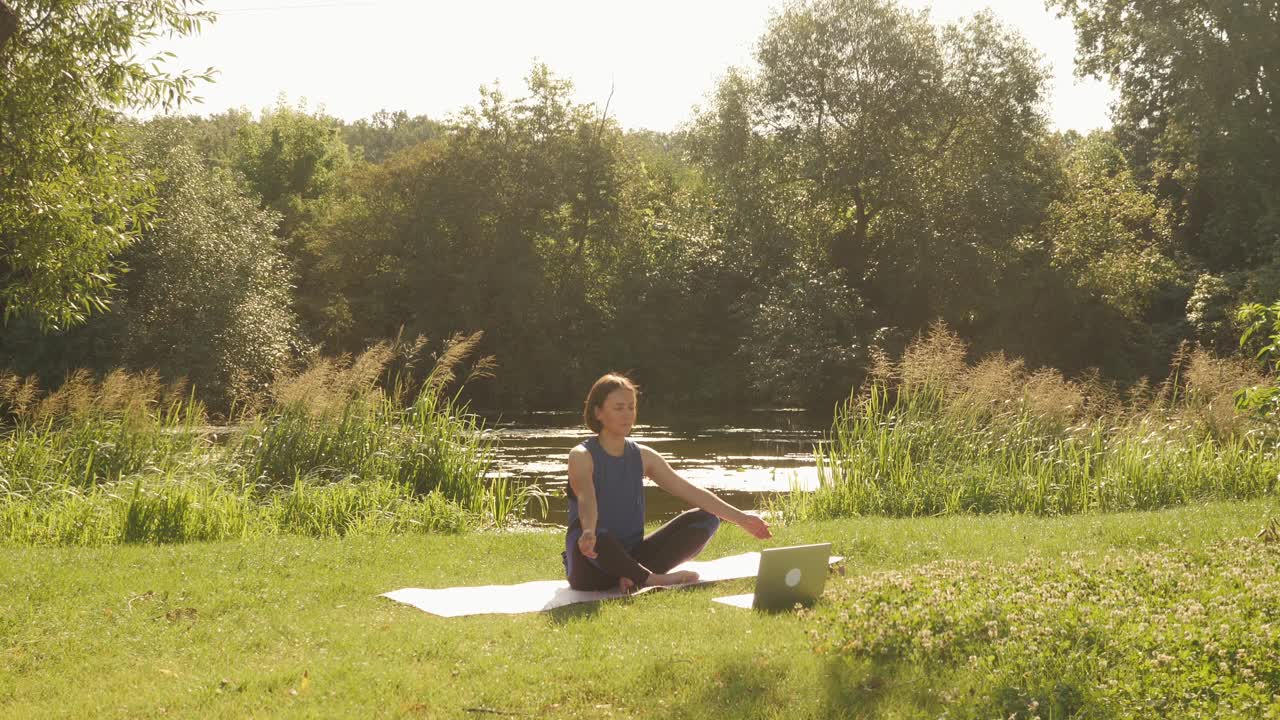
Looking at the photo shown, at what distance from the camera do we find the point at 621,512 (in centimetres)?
730

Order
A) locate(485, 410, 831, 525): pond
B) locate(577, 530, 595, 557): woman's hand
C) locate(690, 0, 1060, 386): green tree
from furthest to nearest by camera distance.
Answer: locate(690, 0, 1060, 386): green tree
locate(485, 410, 831, 525): pond
locate(577, 530, 595, 557): woman's hand

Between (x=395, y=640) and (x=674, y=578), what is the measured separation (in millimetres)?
2076

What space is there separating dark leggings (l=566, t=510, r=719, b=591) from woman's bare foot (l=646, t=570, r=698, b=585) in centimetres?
7

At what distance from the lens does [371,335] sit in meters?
36.7

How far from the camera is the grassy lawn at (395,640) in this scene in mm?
4730

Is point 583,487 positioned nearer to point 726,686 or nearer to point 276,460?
point 726,686

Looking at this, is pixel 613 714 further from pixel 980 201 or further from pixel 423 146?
pixel 423 146

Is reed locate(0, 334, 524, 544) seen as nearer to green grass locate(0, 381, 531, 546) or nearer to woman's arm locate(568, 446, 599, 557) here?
green grass locate(0, 381, 531, 546)

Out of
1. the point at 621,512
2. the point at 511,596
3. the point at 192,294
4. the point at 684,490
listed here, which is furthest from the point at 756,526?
the point at 192,294

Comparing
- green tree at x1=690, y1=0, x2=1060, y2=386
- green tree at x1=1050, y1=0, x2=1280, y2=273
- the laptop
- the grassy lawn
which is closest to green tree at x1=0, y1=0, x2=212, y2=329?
the grassy lawn

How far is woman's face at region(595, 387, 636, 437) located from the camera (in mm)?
7078

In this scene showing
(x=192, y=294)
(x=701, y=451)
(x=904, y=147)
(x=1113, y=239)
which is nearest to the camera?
(x=701, y=451)

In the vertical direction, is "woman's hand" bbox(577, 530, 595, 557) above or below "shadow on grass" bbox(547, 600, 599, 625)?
above

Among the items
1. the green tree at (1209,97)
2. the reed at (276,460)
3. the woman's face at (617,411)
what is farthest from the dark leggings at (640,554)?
the green tree at (1209,97)
